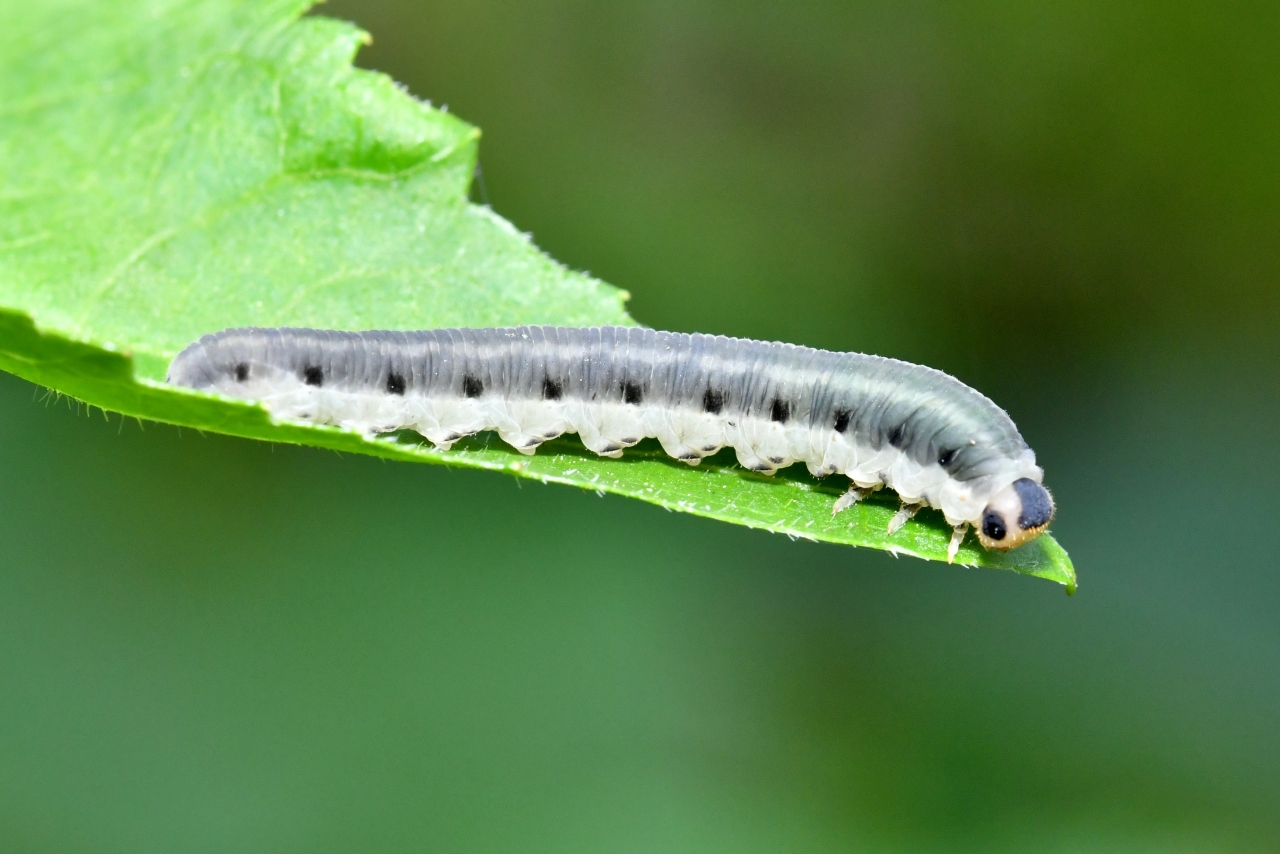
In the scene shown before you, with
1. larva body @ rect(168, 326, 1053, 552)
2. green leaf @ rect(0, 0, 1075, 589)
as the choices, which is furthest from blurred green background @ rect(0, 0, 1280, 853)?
green leaf @ rect(0, 0, 1075, 589)

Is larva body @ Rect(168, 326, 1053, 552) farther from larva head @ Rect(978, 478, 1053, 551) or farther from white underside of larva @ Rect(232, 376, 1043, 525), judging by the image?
larva head @ Rect(978, 478, 1053, 551)

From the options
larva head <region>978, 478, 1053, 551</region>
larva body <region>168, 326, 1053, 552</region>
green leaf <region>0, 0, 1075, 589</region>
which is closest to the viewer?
green leaf <region>0, 0, 1075, 589</region>

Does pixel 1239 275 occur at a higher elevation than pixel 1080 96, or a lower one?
lower

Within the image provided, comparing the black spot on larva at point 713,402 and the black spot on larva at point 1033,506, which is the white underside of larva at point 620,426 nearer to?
the black spot on larva at point 713,402

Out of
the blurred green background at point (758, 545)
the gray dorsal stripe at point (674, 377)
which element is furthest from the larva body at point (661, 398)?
the blurred green background at point (758, 545)

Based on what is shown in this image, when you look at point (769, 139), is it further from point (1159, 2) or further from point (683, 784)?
point (683, 784)

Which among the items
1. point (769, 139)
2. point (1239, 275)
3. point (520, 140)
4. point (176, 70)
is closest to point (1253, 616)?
point (1239, 275)

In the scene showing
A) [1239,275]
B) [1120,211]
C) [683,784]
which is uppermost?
[1120,211]
